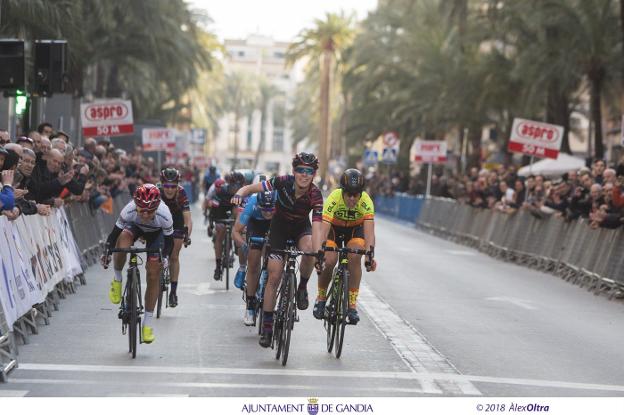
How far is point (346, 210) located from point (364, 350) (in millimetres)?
1340

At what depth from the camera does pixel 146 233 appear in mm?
12719

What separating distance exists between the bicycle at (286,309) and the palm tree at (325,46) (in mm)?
73245

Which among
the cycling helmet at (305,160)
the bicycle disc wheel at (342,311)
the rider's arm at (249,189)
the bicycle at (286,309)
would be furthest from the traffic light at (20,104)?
the bicycle disc wheel at (342,311)

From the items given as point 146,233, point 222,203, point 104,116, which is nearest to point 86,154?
point 222,203

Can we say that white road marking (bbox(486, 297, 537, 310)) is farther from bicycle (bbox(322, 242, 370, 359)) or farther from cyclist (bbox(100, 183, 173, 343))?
cyclist (bbox(100, 183, 173, 343))

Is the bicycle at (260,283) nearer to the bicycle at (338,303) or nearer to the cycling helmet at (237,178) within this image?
the bicycle at (338,303)

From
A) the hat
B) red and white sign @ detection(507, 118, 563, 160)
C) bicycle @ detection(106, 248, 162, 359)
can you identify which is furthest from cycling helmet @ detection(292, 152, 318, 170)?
red and white sign @ detection(507, 118, 563, 160)

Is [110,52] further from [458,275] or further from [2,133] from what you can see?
[2,133]

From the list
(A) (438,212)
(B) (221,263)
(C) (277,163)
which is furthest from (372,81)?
(C) (277,163)

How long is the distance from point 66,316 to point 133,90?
41.8 m

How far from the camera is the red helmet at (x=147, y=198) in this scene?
39.8 feet

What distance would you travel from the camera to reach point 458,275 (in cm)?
2397

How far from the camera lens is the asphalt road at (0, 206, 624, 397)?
33.0ft
